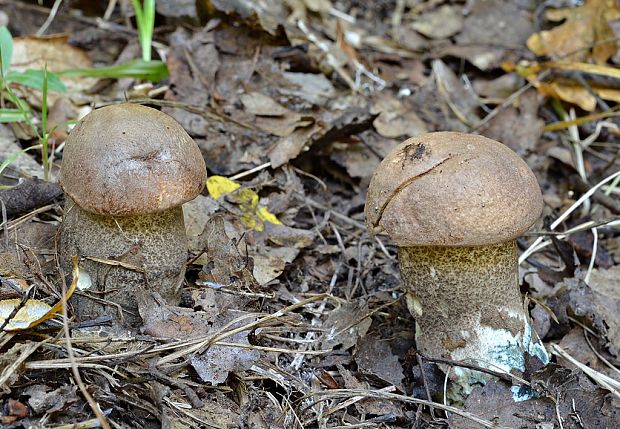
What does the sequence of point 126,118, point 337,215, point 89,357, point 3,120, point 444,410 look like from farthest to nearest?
point 337,215
point 3,120
point 444,410
point 126,118
point 89,357

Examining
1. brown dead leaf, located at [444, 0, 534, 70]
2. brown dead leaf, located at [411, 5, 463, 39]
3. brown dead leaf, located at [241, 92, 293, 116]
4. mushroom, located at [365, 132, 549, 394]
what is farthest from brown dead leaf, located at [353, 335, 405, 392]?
brown dead leaf, located at [411, 5, 463, 39]

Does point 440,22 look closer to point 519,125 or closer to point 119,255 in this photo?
point 519,125

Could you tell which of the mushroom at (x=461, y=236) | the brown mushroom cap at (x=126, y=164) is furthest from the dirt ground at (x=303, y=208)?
the brown mushroom cap at (x=126, y=164)

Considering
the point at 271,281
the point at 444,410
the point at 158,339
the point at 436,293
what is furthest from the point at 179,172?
the point at 444,410

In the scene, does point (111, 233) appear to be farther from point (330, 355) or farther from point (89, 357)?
point (330, 355)

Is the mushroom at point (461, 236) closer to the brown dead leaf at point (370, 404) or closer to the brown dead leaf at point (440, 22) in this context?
the brown dead leaf at point (370, 404)

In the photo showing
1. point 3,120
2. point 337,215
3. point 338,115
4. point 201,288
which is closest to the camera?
point 201,288
